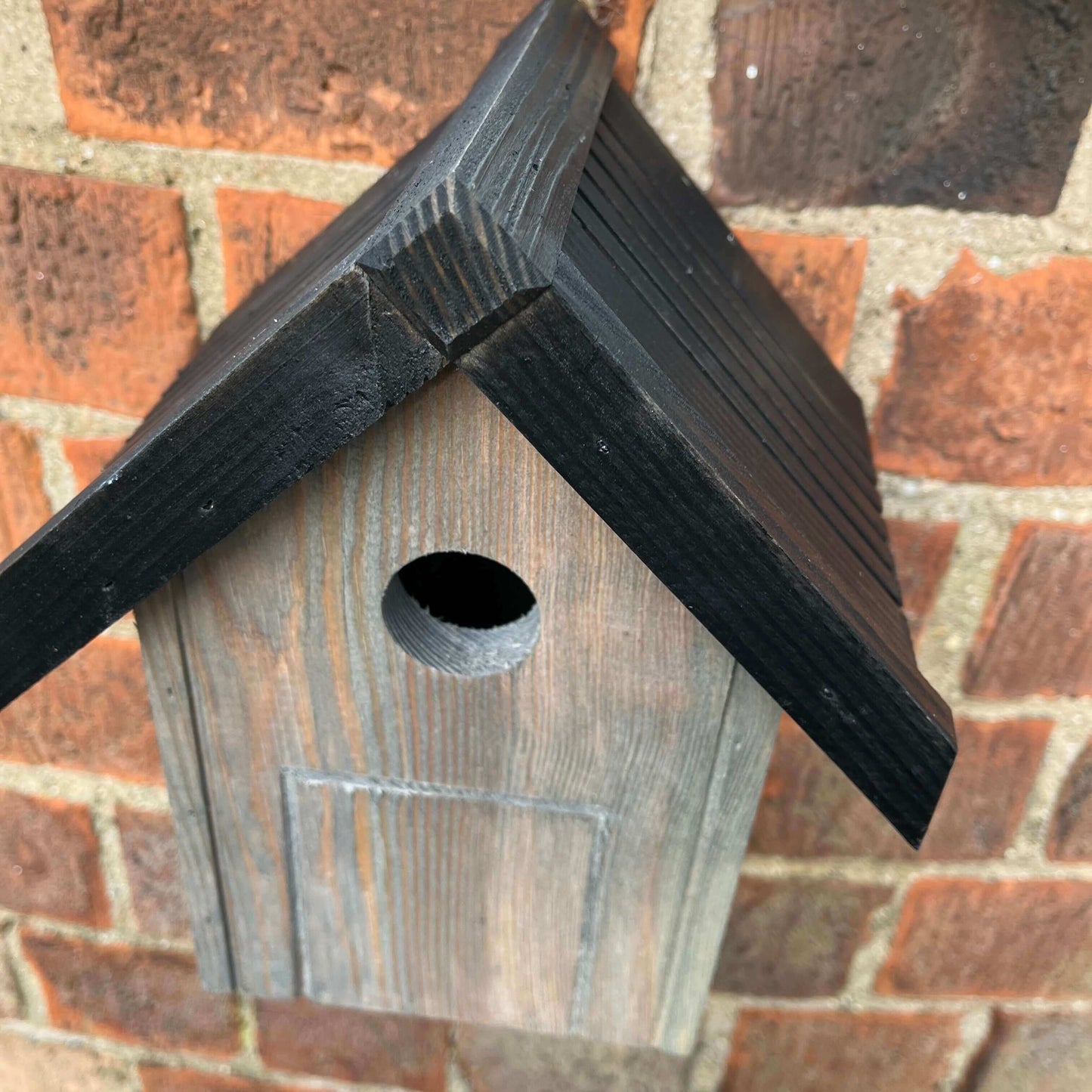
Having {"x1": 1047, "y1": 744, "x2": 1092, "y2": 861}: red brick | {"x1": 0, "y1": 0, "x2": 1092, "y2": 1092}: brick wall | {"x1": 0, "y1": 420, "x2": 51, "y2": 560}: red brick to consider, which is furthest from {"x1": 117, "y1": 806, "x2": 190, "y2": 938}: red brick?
{"x1": 1047, "y1": 744, "x2": 1092, "y2": 861}: red brick

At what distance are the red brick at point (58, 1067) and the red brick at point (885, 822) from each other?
0.70 meters

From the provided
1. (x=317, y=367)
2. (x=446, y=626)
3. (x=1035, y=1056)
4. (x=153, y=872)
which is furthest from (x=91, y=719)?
(x=1035, y=1056)

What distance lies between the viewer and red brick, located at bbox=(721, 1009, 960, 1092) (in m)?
0.83

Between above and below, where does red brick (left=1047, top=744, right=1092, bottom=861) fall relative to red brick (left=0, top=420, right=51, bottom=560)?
above

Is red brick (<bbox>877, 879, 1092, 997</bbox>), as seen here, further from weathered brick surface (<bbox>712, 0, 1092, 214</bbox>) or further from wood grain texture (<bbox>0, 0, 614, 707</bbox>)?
wood grain texture (<bbox>0, 0, 614, 707</bbox>)

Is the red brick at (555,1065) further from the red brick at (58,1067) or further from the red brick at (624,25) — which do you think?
the red brick at (624,25)

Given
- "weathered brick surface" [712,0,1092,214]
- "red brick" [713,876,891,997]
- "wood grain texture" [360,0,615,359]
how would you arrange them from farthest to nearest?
"red brick" [713,876,891,997] < "weathered brick surface" [712,0,1092,214] < "wood grain texture" [360,0,615,359]

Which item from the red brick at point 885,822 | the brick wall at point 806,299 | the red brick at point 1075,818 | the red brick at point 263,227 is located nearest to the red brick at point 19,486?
the brick wall at point 806,299

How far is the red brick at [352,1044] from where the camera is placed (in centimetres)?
86

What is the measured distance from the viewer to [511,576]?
581 millimetres

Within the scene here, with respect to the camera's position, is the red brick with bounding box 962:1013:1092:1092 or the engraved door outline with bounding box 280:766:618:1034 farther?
the red brick with bounding box 962:1013:1092:1092

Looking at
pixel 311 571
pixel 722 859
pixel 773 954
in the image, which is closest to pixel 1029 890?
pixel 773 954

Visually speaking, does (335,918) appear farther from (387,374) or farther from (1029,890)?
(1029,890)

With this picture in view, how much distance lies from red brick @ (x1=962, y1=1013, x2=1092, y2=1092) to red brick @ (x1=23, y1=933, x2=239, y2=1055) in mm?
704
